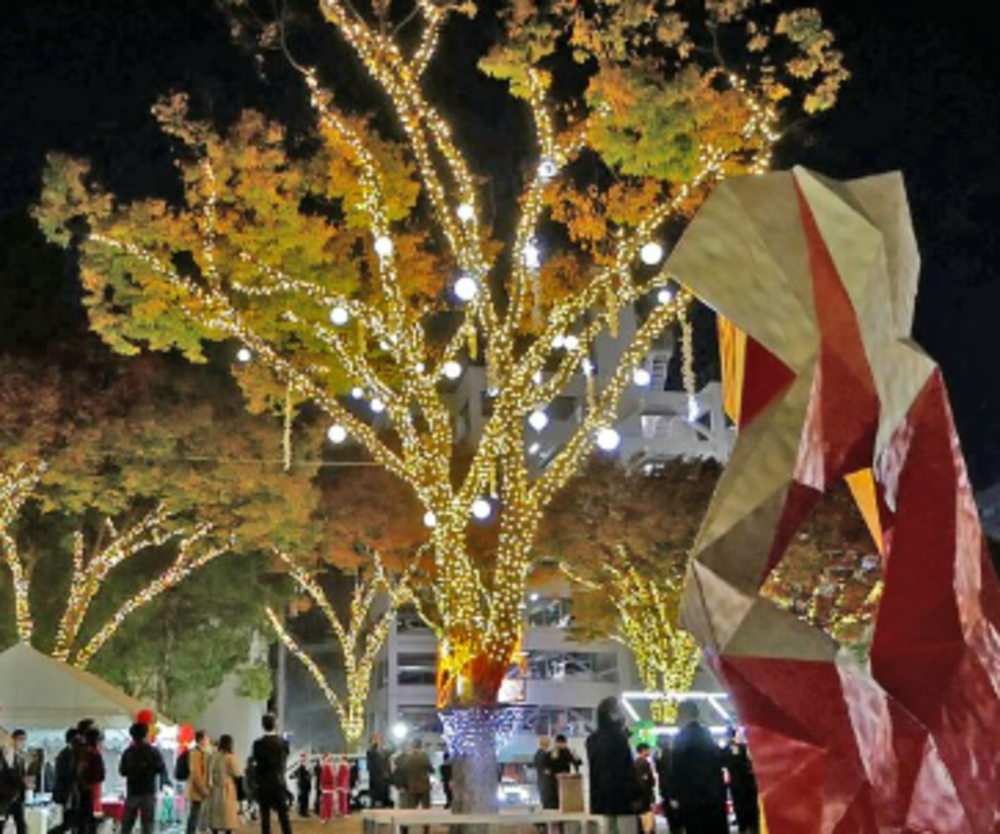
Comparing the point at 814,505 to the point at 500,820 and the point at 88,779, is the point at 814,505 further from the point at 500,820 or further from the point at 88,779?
the point at 88,779

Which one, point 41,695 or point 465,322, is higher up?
point 465,322

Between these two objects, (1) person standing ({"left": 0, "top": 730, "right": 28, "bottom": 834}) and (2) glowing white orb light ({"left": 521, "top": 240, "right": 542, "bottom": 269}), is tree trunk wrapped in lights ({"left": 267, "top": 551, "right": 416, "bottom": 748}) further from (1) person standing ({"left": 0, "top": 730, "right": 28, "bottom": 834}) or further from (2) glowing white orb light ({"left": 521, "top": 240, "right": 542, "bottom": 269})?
(2) glowing white orb light ({"left": 521, "top": 240, "right": 542, "bottom": 269})

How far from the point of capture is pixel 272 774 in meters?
12.8

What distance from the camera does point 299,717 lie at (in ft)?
172

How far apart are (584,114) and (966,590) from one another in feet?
29.2

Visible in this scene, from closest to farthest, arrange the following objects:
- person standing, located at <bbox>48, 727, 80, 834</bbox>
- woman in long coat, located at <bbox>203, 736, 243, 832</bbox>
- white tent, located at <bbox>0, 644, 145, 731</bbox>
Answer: person standing, located at <bbox>48, 727, 80, 834</bbox>, woman in long coat, located at <bbox>203, 736, 243, 832</bbox>, white tent, located at <bbox>0, 644, 145, 731</bbox>

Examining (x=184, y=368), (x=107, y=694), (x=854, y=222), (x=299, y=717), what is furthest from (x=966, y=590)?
(x=299, y=717)

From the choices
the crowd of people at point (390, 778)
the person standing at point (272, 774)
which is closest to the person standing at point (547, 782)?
the crowd of people at point (390, 778)

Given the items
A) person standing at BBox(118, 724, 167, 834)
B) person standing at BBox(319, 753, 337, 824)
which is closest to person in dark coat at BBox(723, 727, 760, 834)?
person standing at BBox(118, 724, 167, 834)

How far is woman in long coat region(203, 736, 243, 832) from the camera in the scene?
12.9m

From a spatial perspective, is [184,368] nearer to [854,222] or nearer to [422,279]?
[422,279]

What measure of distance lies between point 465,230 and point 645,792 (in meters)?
5.23

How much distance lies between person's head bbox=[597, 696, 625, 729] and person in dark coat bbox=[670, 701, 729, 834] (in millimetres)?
712

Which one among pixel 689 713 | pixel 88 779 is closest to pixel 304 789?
pixel 88 779
